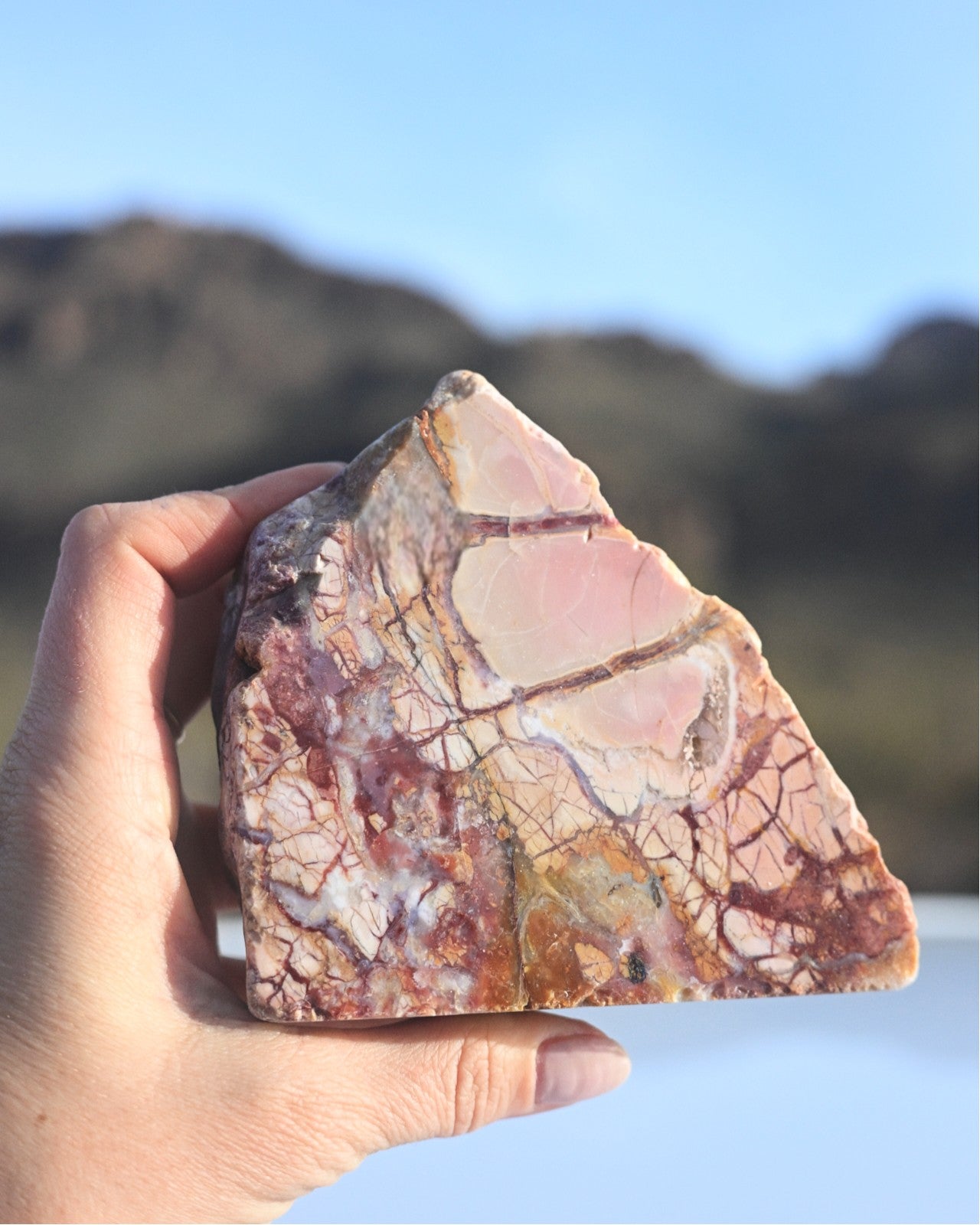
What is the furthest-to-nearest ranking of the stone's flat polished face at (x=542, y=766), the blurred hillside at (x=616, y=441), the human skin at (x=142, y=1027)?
the blurred hillside at (x=616, y=441) → the stone's flat polished face at (x=542, y=766) → the human skin at (x=142, y=1027)

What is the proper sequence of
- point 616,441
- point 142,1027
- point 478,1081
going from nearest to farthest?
point 142,1027, point 478,1081, point 616,441

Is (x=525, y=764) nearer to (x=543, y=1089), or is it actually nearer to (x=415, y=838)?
(x=415, y=838)

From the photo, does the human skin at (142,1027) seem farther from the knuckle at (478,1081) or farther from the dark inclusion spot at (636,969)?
the dark inclusion spot at (636,969)

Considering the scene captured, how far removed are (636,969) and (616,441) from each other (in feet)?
10.8

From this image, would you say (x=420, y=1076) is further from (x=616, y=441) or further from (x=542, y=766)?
(x=616, y=441)

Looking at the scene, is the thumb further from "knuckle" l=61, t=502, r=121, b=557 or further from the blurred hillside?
the blurred hillside

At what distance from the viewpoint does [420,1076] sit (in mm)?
1188

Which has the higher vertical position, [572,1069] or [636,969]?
[636,969]

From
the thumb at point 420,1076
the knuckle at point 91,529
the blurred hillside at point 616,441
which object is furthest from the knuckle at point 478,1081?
the blurred hillside at point 616,441

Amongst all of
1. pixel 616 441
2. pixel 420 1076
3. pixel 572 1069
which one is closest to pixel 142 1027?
pixel 420 1076

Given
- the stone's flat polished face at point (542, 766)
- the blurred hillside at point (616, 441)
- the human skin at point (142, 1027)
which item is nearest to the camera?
the human skin at point (142, 1027)

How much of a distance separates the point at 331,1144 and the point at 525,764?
0.42 metres

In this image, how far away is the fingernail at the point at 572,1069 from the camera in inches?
49.3

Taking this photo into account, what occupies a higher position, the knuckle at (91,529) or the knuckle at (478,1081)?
the knuckle at (91,529)
